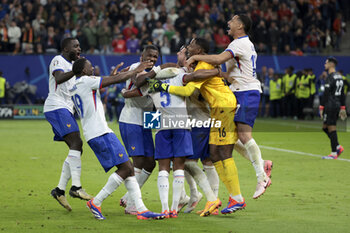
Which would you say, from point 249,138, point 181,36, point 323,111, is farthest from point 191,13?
point 249,138

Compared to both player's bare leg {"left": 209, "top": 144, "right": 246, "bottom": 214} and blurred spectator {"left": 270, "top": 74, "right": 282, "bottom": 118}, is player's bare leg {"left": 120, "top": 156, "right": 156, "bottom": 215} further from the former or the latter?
blurred spectator {"left": 270, "top": 74, "right": 282, "bottom": 118}

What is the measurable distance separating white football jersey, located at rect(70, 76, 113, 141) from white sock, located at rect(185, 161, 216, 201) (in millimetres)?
1185

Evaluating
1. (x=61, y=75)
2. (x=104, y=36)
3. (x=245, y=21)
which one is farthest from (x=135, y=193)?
(x=104, y=36)

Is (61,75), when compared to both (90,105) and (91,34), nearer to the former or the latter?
(90,105)

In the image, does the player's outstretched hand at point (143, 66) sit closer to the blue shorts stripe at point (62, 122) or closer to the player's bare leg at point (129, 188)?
the player's bare leg at point (129, 188)

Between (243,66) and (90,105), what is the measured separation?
218 cm

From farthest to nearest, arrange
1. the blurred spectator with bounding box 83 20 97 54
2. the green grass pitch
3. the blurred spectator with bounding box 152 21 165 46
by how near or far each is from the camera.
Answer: the blurred spectator with bounding box 152 21 165 46
the blurred spectator with bounding box 83 20 97 54
the green grass pitch

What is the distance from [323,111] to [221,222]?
309 inches

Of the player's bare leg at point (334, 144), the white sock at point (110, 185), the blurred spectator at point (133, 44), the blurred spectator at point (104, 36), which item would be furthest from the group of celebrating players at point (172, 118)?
the blurred spectator at point (104, 36)

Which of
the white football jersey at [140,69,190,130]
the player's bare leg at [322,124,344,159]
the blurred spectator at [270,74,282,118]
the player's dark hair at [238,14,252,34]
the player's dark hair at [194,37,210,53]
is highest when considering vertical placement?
the player's dark hair at [238,14,252,34]

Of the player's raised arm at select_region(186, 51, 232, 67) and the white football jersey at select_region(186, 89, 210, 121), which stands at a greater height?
the player's raised arm at select_region(186, 51, 232, 67)

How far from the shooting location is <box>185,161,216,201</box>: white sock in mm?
7856

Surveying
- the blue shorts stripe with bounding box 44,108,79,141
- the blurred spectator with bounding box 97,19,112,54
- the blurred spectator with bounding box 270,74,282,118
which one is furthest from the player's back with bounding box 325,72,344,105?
the blurred spectator with bounding box 97,19,112,54

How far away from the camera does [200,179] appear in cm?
793
